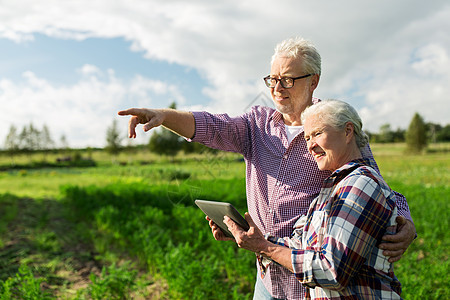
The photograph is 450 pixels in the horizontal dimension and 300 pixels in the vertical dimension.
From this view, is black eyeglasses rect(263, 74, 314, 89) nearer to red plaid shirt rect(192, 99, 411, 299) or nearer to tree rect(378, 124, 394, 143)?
red plaid shirt rect(192, 99, 411, 299)

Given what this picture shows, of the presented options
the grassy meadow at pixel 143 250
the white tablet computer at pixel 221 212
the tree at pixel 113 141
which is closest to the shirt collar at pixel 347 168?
the white tablet computer at pixel 221 212

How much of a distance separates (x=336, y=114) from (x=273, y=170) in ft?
1.80

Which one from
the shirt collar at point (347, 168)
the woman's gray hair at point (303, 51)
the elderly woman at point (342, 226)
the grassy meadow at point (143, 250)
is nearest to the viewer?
the elderly woman at point (342, 226)

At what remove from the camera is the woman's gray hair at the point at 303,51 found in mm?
1663

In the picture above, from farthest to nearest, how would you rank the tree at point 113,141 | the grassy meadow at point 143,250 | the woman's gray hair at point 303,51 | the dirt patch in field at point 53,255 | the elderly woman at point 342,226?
the tree at point 113,141, the dirt patch in field at point 53,255, the grassy meadow at point 143,250, the woman's gray hair at point 303,51, the elderly woman at point 342,226

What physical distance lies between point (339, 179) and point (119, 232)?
4.42 meters

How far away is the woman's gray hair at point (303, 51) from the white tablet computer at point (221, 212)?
2.59ft

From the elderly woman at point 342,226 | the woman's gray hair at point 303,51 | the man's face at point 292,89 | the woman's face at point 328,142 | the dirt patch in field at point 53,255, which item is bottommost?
the dirt patch in field at point 53,255

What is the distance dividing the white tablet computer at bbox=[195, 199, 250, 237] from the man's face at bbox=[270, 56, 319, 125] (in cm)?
63

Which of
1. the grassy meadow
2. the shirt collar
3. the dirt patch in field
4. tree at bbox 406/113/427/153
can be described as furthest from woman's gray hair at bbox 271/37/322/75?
tree at bbox 406/113/427/153

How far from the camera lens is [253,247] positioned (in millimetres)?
1393

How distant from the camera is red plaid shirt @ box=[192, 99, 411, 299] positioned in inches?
66.7

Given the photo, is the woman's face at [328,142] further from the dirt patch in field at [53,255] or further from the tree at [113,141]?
the tree at [113,141]

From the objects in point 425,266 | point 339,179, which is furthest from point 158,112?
point 425,266
